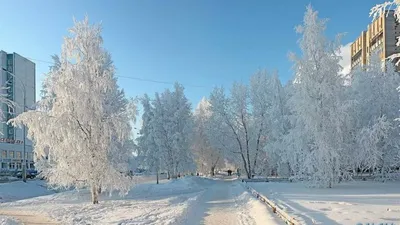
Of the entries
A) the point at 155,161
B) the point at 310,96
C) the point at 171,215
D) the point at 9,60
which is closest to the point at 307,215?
the point at 171,215

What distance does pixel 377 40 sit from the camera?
78.5 metres

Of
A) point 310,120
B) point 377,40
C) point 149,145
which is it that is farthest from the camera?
point 377,40

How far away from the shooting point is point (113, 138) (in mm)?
22031

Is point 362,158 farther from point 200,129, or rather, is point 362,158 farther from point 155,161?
point 200,129

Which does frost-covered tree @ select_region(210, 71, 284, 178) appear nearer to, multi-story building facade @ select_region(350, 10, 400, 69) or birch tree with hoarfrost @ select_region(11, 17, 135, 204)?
multi-story building facade @ select_region(350, 10, 400, 69)

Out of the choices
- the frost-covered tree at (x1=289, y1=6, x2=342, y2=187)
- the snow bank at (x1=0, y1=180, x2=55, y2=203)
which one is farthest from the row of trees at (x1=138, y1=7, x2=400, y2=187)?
the snow bank at (x1=0, y1=180, x2=55, y2=203)

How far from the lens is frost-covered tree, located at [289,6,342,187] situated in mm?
25406

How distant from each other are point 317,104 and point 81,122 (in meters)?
15.5

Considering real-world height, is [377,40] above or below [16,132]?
above

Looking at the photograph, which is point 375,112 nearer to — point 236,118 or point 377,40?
point 236,118

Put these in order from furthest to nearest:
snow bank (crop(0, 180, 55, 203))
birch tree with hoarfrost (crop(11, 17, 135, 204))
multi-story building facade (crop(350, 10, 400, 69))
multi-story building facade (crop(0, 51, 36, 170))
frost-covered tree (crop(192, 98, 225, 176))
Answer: multi-story building facade (crop(0, 51, 36, 170))
multi-story building facade (crop(350, 10, 400, 69))
frost-covered tree (crop(192, 98, 225, 176))
snow bank (crop(0, 180, 55, 203))
birch tree with hoarfrost (crop(11, 17, 135, 204))

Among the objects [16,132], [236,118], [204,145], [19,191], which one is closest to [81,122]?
[19,191]

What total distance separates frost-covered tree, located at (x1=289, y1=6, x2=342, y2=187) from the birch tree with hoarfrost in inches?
501

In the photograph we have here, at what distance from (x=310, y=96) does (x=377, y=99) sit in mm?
9449
